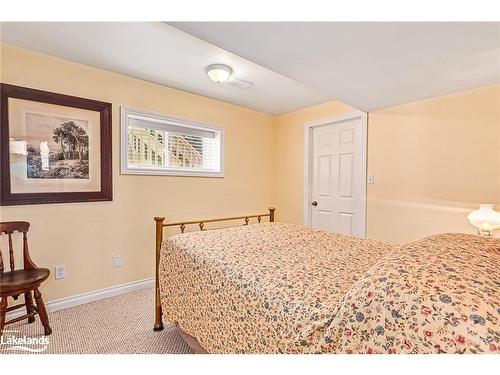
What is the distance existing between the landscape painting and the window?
0.36 m

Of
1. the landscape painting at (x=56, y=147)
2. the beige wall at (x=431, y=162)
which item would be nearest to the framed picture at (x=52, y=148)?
the landscape painting at (x=56, y=147)

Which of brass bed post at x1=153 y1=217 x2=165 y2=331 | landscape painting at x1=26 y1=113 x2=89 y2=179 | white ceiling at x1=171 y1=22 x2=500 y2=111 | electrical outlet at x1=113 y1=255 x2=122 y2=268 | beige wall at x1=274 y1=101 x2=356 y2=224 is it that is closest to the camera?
white ceiling at x1=171 y1=22 x2=500 y2=111

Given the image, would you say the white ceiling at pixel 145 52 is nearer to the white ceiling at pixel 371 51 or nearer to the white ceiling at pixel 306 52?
the white ceiling at pixel 306 52

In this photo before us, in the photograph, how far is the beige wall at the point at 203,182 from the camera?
2148 mm

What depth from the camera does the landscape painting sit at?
212 centimetres

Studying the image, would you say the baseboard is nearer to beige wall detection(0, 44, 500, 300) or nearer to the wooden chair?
beige wall detection(0, 44, 500, 300)

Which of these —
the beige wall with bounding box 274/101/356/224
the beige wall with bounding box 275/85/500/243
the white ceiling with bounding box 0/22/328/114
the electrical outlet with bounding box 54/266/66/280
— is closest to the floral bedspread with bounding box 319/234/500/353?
the beige wall with bounding box 275/85/500/243

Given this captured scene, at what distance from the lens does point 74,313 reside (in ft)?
7.27

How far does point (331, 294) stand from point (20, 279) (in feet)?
6.96

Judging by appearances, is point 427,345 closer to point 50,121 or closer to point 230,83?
point 230,83

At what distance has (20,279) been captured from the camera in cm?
179

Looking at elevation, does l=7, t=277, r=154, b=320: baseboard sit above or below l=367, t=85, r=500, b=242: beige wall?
below
